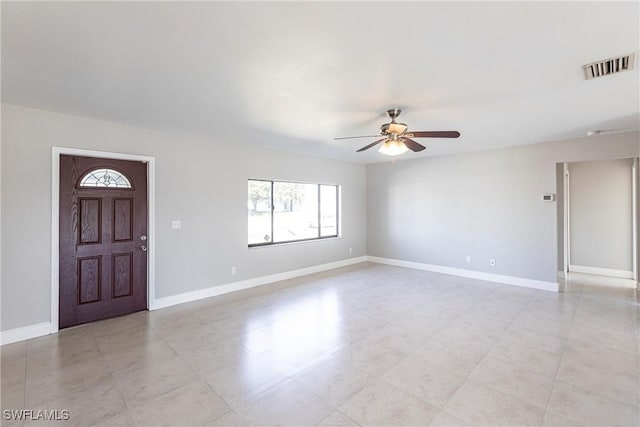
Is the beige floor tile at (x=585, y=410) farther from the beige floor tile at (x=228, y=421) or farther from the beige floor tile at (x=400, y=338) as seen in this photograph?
the beige floor tile at (x=228, y=421)

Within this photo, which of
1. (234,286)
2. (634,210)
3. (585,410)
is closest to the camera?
(585,410)

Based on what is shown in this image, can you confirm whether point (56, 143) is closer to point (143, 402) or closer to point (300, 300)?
point (143, 402)

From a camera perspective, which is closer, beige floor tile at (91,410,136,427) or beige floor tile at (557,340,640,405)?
beige floor tile at (91,410,136,427)

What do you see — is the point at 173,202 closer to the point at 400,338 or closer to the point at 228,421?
the point at 228,421

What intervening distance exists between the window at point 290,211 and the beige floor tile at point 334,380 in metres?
3.21

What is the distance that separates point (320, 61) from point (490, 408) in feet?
9.55

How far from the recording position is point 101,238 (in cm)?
384

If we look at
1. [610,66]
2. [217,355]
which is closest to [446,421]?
[217,355]

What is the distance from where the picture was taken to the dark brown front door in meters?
3.59

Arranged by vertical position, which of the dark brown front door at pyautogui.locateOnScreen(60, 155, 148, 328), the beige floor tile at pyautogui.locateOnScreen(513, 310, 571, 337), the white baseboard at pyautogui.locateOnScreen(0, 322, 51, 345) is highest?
the dark brown front door at pyautogui.locateOnScreen(60, 155, 148, 328)

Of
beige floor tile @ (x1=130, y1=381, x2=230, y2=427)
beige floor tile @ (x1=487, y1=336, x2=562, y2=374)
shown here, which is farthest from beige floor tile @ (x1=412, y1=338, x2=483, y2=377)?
beige floor tile @ (x1=130, y1=381, x2=230, y2=427)

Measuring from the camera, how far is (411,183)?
6863mm

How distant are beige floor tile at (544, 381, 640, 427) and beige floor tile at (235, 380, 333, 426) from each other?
1580 mm

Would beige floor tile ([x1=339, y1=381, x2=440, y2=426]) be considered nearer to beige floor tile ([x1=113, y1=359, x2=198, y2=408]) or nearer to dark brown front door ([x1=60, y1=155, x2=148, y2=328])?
beige floor tile ([x1=113, y1=359, x2=198, y2=408])
